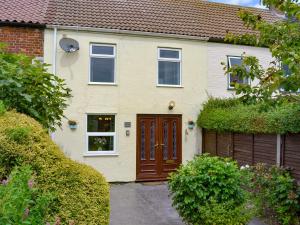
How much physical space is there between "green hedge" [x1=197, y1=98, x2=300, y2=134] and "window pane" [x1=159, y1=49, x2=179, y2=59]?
2.00m

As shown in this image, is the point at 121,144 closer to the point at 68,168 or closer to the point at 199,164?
the point at 199,164

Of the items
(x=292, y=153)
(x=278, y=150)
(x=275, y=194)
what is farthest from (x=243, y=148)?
(x=275, y=194)

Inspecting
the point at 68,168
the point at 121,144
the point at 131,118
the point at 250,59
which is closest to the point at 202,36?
the point at 131,118

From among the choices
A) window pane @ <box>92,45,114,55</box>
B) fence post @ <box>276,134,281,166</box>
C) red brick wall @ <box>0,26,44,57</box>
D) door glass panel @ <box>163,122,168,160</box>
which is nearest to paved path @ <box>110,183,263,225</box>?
door glass panel @ <box>163,122,168,160</box>

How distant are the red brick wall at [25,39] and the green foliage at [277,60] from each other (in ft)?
22.3

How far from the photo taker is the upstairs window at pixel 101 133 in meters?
11.0

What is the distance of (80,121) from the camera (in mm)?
10836

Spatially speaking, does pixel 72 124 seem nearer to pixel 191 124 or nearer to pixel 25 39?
pixel 25 39

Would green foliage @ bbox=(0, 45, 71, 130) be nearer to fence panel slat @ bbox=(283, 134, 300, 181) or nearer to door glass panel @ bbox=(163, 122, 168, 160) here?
fence panel slat @ bbox=(283, 134, 300, 181)

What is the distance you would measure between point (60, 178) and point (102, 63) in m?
8.24

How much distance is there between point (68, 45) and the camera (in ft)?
34.9

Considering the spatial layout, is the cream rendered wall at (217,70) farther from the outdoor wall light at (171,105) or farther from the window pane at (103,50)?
the window pane at (103,50)

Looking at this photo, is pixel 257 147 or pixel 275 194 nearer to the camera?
pixel 275 194

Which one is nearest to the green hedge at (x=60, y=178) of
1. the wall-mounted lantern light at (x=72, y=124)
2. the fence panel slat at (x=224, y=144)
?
the wall-mounted lantern light at (x=72, y=124)
